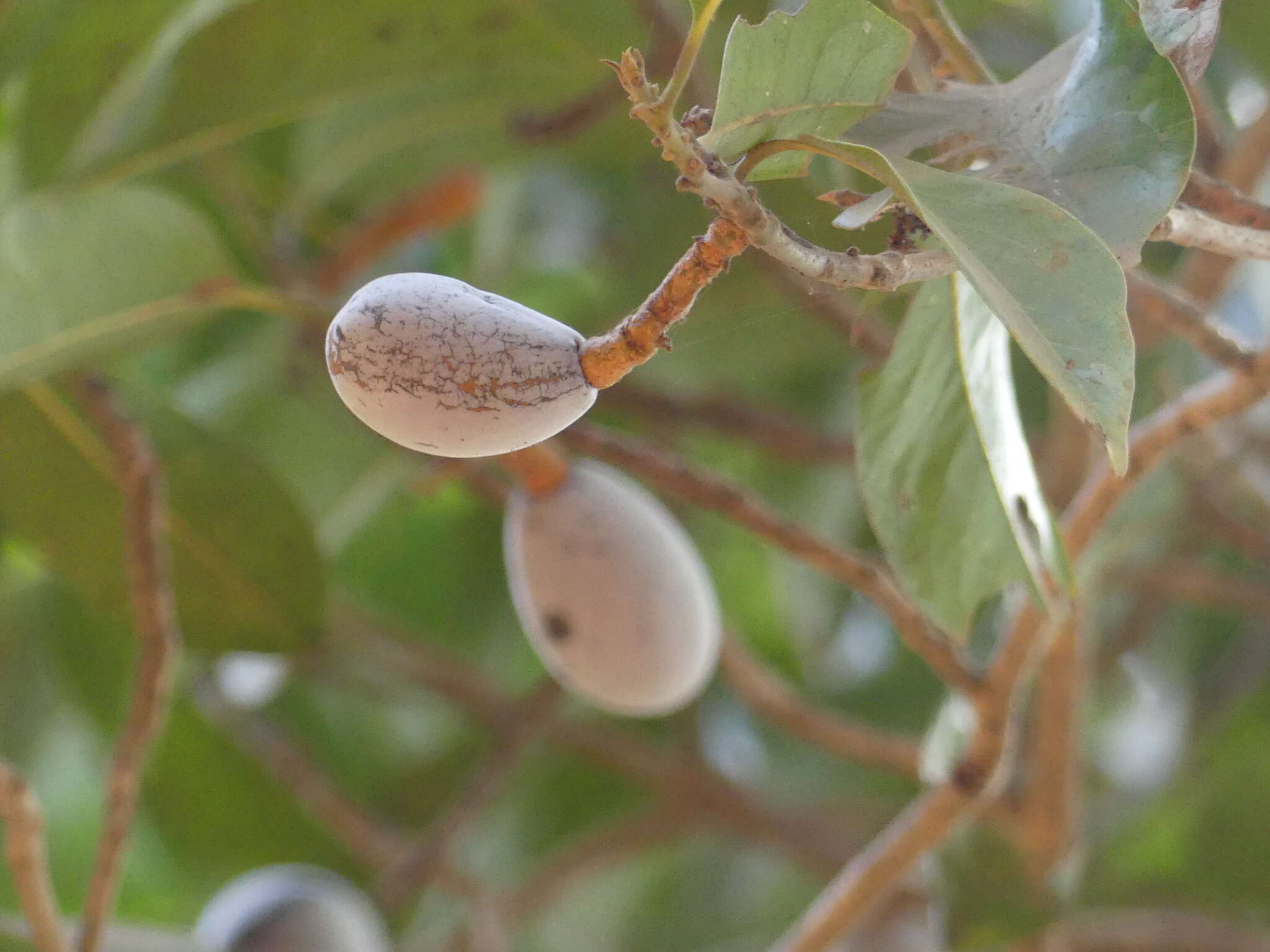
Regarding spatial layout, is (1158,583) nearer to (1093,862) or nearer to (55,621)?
(1093,862)

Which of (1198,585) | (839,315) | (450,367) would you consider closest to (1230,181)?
(839,315)

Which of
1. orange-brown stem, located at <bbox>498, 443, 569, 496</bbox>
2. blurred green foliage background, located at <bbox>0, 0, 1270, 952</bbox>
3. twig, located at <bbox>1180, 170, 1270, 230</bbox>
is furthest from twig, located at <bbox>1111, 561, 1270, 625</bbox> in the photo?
twig, located at <bbox>1180, 170, 1270, 230</bbox>

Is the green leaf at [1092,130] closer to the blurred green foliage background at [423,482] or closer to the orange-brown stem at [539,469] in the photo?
the blurred green foliage background at [423,482]

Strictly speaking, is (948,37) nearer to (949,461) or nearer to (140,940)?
(949,461)

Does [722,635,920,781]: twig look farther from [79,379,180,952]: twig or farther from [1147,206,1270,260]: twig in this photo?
[1147,206,1270,260]: twig

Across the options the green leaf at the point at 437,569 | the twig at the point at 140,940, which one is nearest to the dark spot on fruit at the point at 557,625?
the twig at the point at 140,940
